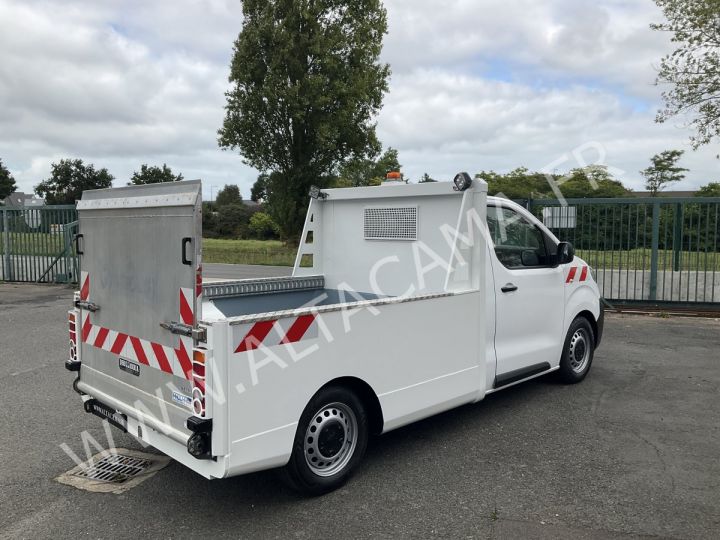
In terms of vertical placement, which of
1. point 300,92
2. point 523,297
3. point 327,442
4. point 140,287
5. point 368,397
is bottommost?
point 327,442

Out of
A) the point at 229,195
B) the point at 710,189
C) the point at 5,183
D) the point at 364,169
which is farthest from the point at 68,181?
the point at 710,189

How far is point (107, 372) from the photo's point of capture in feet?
13.1

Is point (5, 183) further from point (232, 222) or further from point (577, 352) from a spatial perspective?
point (577, 352)

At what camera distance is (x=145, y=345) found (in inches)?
141

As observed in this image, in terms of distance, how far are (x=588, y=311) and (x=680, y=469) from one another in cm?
248

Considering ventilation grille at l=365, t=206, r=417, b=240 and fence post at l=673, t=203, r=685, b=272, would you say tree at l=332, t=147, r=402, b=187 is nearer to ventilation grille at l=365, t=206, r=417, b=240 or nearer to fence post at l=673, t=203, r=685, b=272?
fence post at l=673, t=203, r=685, b=272

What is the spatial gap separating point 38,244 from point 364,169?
19292mm

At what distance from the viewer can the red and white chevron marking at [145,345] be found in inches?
129

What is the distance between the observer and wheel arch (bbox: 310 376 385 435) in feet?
12.8

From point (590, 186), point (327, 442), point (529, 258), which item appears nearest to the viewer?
point (327, 442)

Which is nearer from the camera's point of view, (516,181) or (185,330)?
(185,330)

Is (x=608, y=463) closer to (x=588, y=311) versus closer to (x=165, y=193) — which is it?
(x=588, y=311)

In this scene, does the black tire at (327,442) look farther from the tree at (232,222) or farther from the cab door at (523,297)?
the tree at (232,222)

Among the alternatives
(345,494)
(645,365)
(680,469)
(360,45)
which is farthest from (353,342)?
(360,45)
